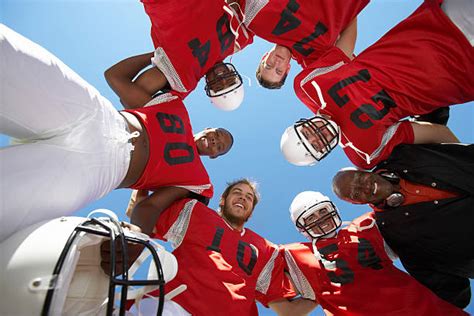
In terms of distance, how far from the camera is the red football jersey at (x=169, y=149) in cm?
239

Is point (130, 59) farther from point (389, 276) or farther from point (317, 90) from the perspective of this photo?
point (389, 276)

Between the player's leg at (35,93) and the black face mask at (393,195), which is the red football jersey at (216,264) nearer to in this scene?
the black face mask at (393,195)

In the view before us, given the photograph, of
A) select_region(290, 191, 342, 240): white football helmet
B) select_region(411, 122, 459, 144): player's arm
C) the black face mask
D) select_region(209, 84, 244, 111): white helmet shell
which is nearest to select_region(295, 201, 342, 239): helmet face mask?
select_region(290, 191, 342, 240): white football helmet

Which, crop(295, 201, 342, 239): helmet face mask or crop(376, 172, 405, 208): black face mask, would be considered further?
crop(295, 201, 342, 239): helmet face mask

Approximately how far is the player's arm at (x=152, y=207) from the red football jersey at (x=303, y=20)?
4.68ft

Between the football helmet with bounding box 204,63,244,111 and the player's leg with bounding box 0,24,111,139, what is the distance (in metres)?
1.35

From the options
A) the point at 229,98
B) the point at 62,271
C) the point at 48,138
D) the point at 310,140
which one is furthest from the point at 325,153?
the point at 62,271

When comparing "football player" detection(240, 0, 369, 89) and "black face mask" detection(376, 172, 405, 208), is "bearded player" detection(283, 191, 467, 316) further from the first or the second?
"football player" detection(240, 0, 369, 89)

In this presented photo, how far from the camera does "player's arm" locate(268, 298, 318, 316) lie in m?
2.98

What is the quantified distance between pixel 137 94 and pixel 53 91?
100 cm

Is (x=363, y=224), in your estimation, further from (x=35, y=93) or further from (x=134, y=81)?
(x=35, y=93)

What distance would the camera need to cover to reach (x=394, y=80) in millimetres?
2631

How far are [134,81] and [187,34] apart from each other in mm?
525

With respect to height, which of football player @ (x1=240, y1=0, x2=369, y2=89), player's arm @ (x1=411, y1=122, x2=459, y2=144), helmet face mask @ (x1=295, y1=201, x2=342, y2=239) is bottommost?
helmet face mask @ (x1=295, y1=201, x2=342, y2=239)
